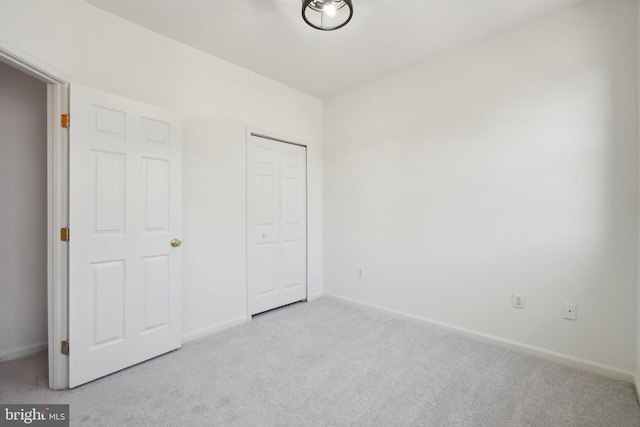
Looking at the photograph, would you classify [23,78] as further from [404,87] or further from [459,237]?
[459,237]

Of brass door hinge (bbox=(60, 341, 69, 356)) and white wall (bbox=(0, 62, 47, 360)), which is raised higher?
white wall (bbox=(0, 62, 47, 360))

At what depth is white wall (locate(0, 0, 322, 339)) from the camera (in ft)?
6.28

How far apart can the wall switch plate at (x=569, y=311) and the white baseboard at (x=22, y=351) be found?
13.7 ft

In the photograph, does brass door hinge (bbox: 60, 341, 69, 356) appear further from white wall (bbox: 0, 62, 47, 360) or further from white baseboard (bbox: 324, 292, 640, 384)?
white baseboard (bbox: 324, 292, 640, 384)

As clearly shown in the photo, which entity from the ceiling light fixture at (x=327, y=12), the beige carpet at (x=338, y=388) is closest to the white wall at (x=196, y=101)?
the beige carpet at (x=338, y=388)

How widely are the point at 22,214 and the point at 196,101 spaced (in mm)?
1690

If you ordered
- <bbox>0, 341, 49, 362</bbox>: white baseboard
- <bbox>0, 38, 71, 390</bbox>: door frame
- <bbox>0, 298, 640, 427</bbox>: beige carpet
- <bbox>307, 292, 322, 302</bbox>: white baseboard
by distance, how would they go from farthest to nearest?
<bbox>307, 292, 322, 302</bbox>: white baseboard → <bbox>0, 341, 49, 362</bbox>: white baseboard → <bbox>0, 38, 71, 390</bbox>: door frame → <bbox>0, 298, 640, 427</bbox>: beige carpet

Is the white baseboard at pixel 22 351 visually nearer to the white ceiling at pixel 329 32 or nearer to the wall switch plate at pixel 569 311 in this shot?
the white ceiling at pixel 329 32

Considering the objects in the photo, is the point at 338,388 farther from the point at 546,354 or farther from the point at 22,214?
the point at 22,214

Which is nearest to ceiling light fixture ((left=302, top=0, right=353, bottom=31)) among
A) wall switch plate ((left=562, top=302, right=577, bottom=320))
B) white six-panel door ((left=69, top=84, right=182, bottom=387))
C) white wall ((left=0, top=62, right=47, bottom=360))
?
white six-panel door ((left=69, top=84, right=182, bottom=387))

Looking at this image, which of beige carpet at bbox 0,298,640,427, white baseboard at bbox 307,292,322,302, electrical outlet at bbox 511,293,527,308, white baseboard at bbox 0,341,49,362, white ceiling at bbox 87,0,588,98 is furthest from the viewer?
white baseboard at bbox 307,292,322,302

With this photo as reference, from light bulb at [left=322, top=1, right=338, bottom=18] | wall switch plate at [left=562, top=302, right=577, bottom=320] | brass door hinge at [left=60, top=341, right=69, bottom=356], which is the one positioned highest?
light bulb at [left=322, top=1, right=338, bottom=18]

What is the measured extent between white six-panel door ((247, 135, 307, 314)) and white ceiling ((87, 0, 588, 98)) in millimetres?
929

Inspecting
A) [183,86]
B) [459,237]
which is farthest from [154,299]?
[459,237]
